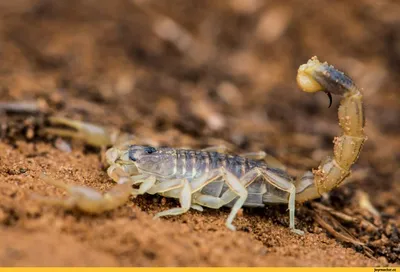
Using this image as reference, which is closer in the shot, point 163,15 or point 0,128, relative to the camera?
point 0,128

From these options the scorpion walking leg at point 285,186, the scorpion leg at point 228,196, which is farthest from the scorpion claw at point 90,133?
the scorpion walking leg at point 285,186

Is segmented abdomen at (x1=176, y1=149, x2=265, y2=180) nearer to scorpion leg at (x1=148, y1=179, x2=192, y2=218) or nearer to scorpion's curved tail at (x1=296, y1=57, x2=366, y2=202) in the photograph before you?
scorpion leg at (x1=148, y1=179, x2=192, y2=218)

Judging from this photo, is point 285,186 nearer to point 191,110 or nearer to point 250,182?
point 250,182

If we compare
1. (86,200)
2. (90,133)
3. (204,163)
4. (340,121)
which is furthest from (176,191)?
(90,133)

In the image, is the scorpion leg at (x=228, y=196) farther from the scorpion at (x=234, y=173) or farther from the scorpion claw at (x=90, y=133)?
the scorpion claw at (x=90, y=133)

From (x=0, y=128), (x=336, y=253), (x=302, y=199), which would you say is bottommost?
(x=336, y=253)

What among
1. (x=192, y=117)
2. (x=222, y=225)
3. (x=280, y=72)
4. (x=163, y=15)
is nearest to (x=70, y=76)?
(x=192, y=117)

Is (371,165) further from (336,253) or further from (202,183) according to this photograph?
(202,183)
